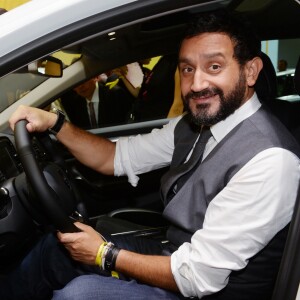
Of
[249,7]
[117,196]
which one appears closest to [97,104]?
[117,196]

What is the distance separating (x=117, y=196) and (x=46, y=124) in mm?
1008

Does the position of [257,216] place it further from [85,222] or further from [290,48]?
[290,48]

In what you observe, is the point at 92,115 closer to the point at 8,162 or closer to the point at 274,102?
the point at 8,162

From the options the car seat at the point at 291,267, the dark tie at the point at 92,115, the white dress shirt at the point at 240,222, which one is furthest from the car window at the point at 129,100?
the car seat at the point at 291,267

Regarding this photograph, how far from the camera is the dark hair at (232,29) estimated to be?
4.43 ft

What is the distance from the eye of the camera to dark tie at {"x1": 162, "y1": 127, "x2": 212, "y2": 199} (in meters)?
1.40

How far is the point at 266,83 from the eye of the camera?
154cm

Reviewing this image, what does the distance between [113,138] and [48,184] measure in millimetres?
1455

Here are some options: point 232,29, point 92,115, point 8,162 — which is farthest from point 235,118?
point 92,115

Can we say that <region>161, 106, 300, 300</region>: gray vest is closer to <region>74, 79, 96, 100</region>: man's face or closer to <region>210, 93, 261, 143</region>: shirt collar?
<region>210, 93, 261, 143</region>: shirt collar

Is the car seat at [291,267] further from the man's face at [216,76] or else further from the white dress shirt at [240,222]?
the man's face at [216,76]

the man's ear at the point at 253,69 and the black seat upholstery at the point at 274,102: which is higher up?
the man's ear at the point at 253,69

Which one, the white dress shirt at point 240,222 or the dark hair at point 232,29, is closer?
the white dress shirt at point 240,222

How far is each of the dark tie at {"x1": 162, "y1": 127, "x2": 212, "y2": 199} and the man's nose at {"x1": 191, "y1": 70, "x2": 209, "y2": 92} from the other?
16 cm
